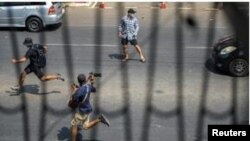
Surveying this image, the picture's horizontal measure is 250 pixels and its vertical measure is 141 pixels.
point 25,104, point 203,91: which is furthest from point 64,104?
point 203,91

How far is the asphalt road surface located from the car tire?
311 mm

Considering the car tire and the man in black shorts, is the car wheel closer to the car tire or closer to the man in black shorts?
the man in black shorts

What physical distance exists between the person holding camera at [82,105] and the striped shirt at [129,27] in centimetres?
357

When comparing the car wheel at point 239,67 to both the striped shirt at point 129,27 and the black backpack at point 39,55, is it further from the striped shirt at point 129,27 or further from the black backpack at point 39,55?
the black backpack at point 39,55

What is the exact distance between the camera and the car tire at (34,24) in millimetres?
12930

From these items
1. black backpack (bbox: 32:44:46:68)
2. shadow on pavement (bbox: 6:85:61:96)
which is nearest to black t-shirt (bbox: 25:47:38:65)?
black backpack (bbox: 32:44:46:68)

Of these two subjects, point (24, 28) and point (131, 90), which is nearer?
point (131, 90)

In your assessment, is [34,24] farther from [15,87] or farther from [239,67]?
[239,67]

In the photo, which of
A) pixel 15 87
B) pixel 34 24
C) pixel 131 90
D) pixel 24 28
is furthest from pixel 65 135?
pixel 24 28

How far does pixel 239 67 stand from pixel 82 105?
3828mm

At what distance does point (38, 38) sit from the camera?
12664 millimetres

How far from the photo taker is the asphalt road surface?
21.9ft

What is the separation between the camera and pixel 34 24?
42.9 feet

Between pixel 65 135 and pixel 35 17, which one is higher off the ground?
pixel 35 17
